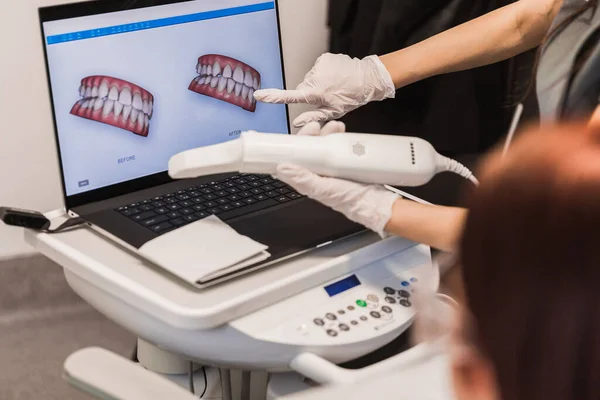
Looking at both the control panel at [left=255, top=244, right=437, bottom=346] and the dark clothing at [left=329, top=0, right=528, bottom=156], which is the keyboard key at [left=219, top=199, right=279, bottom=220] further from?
the dark clothing at [left=329, top=0, right=528, bottom=156]

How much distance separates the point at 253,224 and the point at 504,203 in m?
0.61

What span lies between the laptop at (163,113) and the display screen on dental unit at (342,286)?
6 cm

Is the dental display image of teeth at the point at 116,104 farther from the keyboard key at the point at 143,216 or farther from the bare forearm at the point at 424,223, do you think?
the bare forearm at the point at 424,223

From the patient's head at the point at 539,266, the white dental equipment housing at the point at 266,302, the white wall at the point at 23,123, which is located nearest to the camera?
the patient's head at the point at 539,266

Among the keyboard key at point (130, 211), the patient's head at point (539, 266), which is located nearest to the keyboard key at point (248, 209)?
the keyboard key at point (130, 211)

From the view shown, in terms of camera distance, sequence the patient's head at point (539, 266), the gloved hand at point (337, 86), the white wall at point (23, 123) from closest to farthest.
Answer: the patient's head at point (539, 266) < the gloved hand at point (337, 86) < the white wall at point (23, 123)

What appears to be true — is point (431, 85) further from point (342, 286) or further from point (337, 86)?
point (342, 286)

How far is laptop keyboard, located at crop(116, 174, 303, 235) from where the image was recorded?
100cm

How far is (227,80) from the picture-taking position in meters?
1.15

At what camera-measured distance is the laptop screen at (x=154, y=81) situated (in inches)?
39.5

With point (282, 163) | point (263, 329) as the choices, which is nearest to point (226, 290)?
point (263, 329)

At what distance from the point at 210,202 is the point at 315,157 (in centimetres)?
22

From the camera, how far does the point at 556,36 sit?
1.03m

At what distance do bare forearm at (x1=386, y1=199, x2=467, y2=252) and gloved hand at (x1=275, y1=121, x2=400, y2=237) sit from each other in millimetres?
13
